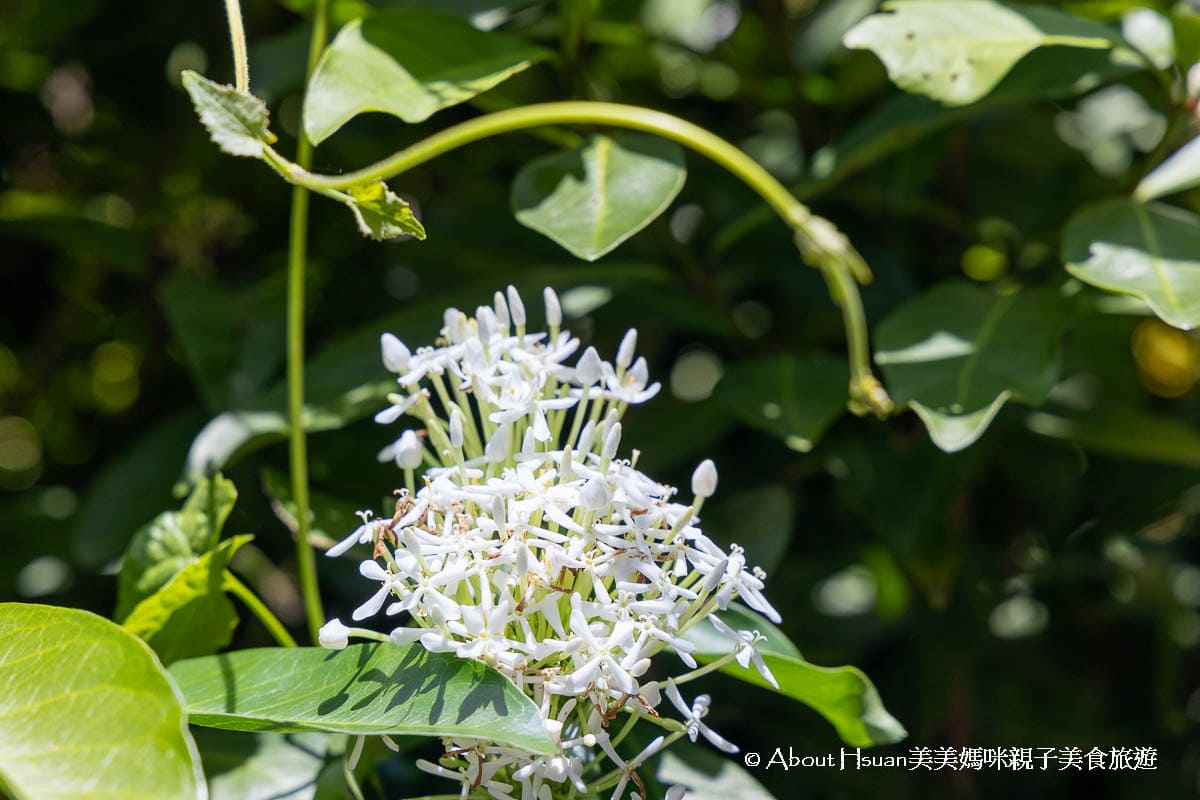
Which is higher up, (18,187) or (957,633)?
(18,187)

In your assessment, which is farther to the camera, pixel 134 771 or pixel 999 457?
pixel 999 457

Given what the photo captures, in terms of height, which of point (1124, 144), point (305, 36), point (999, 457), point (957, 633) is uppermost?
point (305, 36)

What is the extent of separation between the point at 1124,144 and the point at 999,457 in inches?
16.4

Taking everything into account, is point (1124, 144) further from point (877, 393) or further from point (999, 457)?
point (877, 393)

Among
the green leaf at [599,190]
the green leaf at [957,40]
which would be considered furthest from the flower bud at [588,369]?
the green leaf at [957,40]

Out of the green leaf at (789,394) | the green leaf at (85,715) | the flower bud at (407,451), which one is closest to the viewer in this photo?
the green leaf at (85,715)

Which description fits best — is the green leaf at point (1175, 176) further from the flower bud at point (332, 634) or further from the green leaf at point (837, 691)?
the flower bud at point (332, 634)

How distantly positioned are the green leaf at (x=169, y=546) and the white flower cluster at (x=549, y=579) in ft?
0.56

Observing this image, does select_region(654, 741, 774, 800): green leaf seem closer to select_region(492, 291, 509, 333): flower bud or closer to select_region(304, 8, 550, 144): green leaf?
select_region(492, 291, 509, 333): flower bud

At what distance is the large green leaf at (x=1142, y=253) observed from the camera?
0.73 meters

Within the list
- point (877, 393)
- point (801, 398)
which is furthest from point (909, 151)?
point (877, 393)

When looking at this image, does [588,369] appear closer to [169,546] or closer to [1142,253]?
[169,546]

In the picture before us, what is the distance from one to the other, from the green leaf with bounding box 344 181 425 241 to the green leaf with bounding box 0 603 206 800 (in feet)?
0.74

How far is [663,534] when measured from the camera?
534mm
